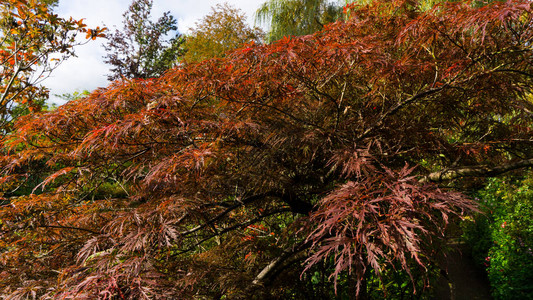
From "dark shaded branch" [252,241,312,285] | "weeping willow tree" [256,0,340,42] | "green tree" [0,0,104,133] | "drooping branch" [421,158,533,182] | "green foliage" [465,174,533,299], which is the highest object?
"weeping willow tree" [256,0,340,42]

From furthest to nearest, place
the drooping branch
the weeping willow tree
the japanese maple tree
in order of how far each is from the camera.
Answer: the weeping willow tree, the drooping branch, the japanese maple tree

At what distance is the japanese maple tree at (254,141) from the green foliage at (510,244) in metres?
2.24

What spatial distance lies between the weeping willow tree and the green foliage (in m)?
7.03

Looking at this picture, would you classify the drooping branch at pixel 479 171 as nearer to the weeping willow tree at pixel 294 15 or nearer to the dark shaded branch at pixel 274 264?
the dark shaded branch at pixel 274 264

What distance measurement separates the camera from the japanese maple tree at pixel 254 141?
1.68 metres

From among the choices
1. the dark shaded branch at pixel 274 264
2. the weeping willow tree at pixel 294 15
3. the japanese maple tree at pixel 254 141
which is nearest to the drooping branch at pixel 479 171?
the japanese maple tree at pixel 254 141

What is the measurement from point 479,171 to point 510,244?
3.11 m

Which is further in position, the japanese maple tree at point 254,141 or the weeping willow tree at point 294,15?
the weeping willow tree at point 294,15

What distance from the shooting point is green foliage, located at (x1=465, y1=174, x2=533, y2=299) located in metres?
4.11

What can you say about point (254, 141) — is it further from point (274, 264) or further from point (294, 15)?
point (294, 15)

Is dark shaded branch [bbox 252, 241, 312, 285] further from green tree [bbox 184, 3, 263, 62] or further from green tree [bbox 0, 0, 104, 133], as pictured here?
green tree [bbox 184, 3, 263, 62]

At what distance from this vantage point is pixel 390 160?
2451mm

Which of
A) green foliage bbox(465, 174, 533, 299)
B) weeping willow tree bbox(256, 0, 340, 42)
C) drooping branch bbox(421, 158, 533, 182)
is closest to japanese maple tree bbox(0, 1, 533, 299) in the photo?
drooping branch bbox(421, 158, 533, 182)

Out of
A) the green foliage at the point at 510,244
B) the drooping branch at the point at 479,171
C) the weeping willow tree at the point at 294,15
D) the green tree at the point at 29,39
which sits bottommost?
the green foliage at the point at 510,244
